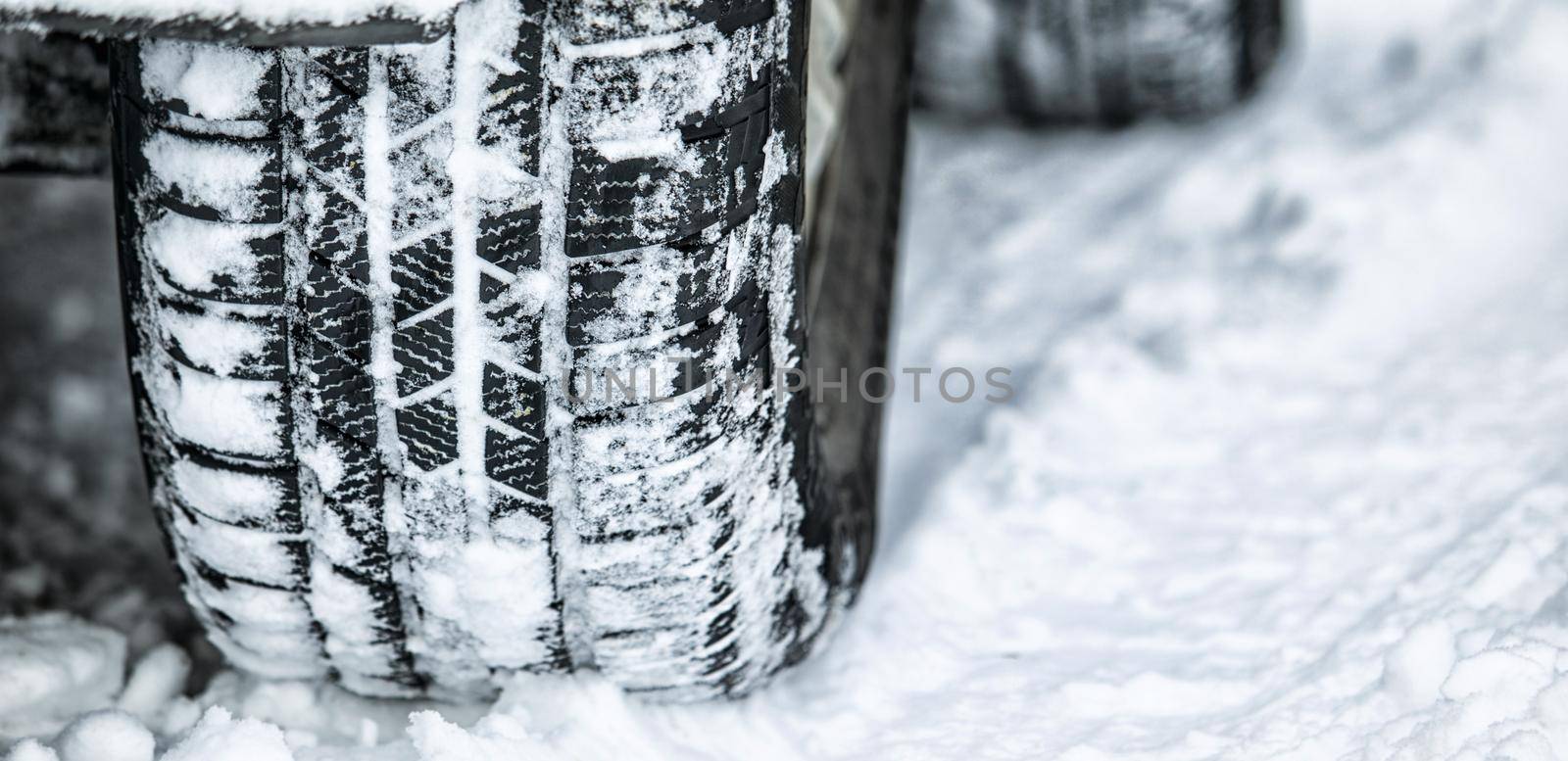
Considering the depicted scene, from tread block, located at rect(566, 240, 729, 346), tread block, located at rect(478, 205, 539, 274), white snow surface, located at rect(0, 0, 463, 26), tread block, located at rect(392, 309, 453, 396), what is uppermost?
white snow surface, located at rect(0, 0, 463, 26)

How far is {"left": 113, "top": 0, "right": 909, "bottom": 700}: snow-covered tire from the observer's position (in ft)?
2.65

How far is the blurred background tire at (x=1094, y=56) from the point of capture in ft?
5.90

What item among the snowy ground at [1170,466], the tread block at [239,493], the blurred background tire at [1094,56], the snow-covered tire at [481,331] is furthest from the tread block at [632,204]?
the blurred background tire at [1094,56]

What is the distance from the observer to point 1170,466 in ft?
4.67

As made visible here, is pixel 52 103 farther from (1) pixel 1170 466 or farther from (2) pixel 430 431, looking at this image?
(1) pixel 1170 466

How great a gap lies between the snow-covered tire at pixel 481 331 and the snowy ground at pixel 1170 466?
0.37 feet

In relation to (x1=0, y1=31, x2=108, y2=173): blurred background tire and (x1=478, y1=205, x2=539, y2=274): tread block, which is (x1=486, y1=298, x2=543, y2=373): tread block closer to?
(x1=478, y1=205, x2=539, y2=274): tread block

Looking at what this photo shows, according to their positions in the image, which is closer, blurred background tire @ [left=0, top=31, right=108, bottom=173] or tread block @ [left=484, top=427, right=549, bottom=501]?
tread block @ [left=484, top=427, right=549, bottom=501]

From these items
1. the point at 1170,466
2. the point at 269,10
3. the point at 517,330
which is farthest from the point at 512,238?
the point at 1170,466

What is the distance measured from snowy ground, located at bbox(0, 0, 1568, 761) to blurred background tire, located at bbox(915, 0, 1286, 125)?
0.21ft

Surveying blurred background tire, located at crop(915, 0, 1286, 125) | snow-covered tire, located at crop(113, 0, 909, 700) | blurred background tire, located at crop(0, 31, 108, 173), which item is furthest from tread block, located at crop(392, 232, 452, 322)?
blurred background tire, located at crop(915, 0, 1286, 125)

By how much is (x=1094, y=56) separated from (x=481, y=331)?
4.06ft

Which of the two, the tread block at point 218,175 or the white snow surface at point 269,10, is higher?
the white snow surface at point 269,10

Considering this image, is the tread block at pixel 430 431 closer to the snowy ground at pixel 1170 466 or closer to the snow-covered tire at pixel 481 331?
the snow-covered tire at pixel 481 331
